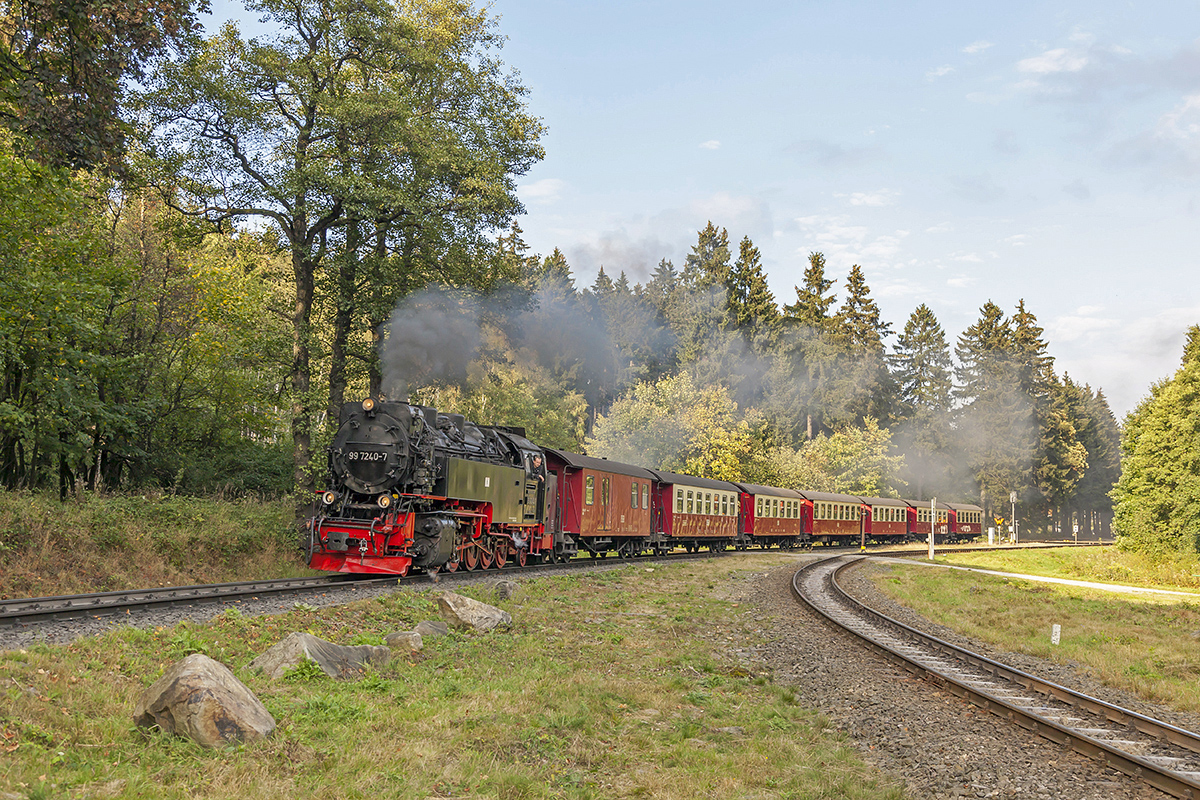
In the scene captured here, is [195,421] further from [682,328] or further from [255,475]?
[682,328]

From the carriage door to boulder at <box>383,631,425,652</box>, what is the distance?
15.8 m

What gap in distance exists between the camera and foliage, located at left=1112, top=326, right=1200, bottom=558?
3481 cm

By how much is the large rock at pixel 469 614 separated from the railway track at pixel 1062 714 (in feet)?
18.5

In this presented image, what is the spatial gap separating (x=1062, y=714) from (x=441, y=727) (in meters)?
6.57

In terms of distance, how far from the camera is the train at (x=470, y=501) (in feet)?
53.6

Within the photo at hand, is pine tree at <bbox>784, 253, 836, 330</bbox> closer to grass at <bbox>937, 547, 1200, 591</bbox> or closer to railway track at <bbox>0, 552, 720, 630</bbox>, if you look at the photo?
grass at <bbox>937, 547, 1200, 591</bbox>

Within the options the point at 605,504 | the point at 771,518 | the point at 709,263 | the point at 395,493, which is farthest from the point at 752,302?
the point at 395,493

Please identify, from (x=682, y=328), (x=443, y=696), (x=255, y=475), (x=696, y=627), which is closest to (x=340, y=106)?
(x=255, y=475)

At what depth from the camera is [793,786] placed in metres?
6.04

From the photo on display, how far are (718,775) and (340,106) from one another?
61.9 feet

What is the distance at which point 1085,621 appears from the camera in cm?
1694

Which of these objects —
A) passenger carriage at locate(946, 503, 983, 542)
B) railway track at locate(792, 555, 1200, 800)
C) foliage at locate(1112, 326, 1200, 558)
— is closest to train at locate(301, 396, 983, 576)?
railway track at locate(792, 555, 1200, 800)

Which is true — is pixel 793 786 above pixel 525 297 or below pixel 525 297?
below

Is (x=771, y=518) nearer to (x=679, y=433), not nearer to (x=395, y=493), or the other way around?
(x=679, y=433)
